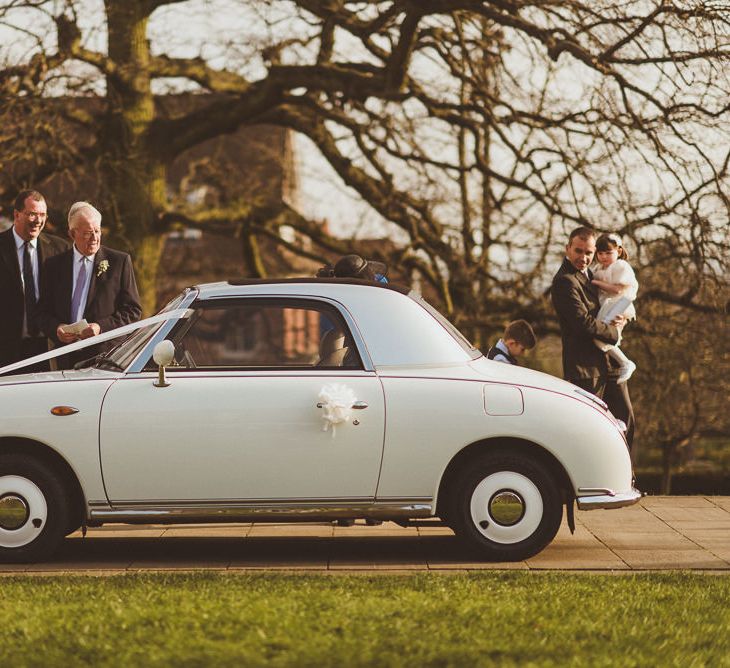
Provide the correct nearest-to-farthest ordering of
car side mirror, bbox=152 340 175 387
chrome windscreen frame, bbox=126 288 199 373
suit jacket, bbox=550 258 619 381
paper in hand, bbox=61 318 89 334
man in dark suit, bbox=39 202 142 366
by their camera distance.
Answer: car side mirror, bbox=152 340 175 387
chrome windscreen frame, bbox=126 288 199 373
paper in hand, bbox=61 318 89 334
man in dark suit, bbox=39 202 142 366
suit jacket, bbox=550 258 619 381

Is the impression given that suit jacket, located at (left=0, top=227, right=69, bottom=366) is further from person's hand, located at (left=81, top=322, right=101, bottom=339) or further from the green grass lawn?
the green grass lawn

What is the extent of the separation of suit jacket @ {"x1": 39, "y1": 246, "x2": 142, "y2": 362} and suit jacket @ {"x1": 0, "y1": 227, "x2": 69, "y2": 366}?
0.31 feet

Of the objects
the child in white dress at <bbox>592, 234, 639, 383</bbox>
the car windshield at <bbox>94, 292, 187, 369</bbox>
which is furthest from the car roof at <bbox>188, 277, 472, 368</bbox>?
the child in white dress at <bbox>592, 234, 639, 383</bbox>

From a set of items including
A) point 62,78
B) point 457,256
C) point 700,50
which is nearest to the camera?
point 700,50

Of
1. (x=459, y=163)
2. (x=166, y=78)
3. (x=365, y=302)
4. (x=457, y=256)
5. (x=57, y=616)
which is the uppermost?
(x=166, y=78)

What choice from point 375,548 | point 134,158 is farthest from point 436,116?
point 375,548

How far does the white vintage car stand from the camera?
7500mm

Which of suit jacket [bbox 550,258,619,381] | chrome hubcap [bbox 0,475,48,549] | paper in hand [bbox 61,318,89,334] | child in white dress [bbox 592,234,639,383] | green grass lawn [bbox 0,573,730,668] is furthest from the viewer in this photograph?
child in white dress [bbox 592,234,639,383]

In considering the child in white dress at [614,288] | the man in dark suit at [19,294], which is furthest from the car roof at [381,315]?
the child in white dress at [614,288]

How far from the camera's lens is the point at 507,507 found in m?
7.62

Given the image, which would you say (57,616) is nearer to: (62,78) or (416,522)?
(416,522)

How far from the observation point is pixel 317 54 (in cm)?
1788

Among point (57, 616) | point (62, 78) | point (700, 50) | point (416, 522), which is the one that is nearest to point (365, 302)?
point (416, 522)

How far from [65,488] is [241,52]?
36.7 ft
